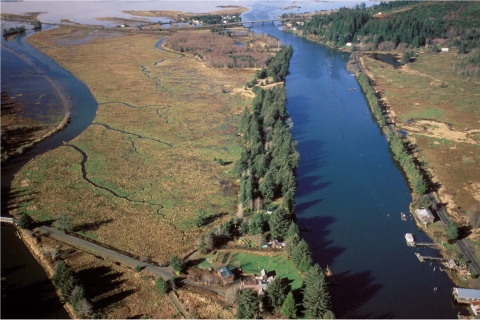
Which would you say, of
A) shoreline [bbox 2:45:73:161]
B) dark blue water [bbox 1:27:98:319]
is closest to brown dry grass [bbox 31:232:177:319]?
dark blue water [bbox 1:27:98:319]

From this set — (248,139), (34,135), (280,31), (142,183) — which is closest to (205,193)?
(142,183)

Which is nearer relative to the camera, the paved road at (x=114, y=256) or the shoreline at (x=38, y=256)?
the shoreline at (x=38, y=256)

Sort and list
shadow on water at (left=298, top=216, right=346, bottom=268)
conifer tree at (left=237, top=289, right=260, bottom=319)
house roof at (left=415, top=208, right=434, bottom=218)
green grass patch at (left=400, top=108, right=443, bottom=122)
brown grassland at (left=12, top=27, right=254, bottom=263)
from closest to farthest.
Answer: conifer tree at (left=237, top=289, right=260, bottom=319) < shadow on water at (left=298, top=216, right=346, bottom=268) < brown grassland at (left=12, top=27, right=254, bottom=263) < house roof at (left=415, top=208, right=434, bottom=218) < green grass patch at (left=400, top=108, right=443, bottom=122)

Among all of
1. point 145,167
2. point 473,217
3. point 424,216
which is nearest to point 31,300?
point 145,167

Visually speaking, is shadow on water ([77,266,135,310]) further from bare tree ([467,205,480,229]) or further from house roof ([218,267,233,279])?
bare tree ([467,205,480,229])

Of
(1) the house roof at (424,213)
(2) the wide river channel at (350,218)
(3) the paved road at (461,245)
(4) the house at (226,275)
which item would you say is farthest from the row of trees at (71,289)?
(1) the house roof at (424,213)

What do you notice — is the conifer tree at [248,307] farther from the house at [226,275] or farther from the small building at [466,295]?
the small building at [466,295]
